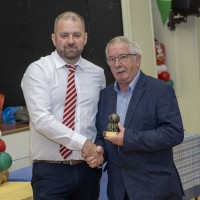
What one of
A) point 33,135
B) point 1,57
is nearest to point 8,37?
point 1,57

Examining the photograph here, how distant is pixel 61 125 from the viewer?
2.26 m

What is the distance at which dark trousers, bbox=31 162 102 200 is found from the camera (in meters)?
2.30

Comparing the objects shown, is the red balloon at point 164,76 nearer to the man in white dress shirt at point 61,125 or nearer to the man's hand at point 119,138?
A: the man in white dress shirt at point 61,125

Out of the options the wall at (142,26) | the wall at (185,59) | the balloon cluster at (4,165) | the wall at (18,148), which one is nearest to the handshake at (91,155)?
the balloon cluster at (4,165)

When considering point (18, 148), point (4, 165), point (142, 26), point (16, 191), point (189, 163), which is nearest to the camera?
point (16, 191)

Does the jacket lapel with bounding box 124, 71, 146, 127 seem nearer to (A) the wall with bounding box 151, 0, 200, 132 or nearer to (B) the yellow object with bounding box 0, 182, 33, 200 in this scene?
(B) the yellow object with bounding box 0, 182, 33, 200

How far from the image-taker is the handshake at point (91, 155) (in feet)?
7.30

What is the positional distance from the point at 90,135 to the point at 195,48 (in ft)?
15.4

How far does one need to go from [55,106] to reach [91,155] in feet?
0.99

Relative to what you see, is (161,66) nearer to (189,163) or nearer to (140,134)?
(189,163)

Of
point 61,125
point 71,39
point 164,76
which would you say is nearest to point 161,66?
point 164,76

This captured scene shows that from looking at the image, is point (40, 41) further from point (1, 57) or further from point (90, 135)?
point (90, 135)

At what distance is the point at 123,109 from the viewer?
89.0 inches

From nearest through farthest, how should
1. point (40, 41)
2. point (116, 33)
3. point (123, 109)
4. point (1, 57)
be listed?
1. point (123, 109)
2. point (1, 57)
3. point (40, 41)
4. point (116, 33)
